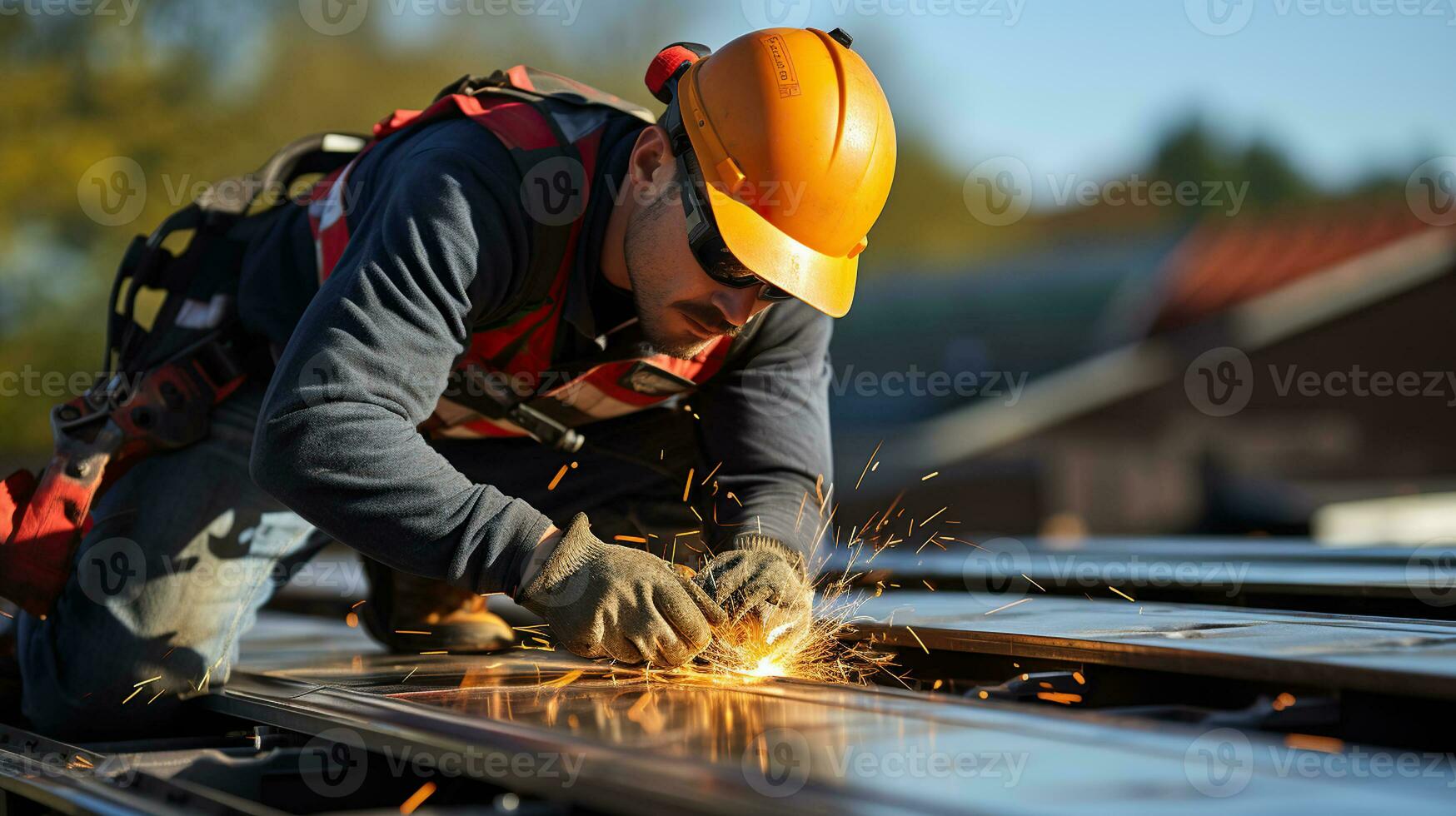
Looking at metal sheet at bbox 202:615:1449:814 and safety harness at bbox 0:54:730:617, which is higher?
safety harness at bbox 0:54:730:617

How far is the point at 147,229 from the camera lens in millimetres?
16250

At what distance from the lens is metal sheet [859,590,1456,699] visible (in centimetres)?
192

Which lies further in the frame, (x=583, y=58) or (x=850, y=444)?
(x=583, y=58)

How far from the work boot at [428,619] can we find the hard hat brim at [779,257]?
4.29 feet

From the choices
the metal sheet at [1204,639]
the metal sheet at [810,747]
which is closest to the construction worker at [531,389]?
the metal sheet at [810,747]

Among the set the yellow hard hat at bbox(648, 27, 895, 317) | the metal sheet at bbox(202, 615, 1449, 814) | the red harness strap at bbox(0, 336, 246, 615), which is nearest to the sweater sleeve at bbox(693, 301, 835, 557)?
the yellow hard hat at bbox(648, 27, 895, 317)

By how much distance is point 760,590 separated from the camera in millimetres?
2463

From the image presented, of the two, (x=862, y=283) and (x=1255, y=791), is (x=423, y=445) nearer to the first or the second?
(x=1255, y=791)

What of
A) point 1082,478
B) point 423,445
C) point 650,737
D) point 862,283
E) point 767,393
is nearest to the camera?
point 650,737

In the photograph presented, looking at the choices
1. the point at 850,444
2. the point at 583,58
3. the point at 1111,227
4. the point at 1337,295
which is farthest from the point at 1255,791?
the point at 1111,227

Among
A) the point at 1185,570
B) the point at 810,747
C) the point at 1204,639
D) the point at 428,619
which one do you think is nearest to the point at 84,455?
the point at 428,619

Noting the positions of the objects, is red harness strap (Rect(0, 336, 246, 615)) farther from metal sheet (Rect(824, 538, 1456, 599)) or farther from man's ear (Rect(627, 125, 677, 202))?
metal sheet (Rect(824, 538, 1456, 599))

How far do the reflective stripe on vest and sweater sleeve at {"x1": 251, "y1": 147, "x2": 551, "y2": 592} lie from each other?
24 centimetres

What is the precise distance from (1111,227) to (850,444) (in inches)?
791
